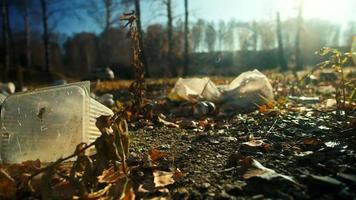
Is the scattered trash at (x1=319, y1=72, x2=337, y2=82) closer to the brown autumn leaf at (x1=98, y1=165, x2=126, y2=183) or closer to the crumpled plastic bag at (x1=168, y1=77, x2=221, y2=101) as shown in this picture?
the crumpled plastic bag at (x1=168, y1=77, x2=221, y2=101)

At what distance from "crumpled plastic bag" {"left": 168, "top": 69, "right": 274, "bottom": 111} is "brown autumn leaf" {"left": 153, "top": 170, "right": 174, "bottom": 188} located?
2.91m

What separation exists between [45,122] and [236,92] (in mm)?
3367

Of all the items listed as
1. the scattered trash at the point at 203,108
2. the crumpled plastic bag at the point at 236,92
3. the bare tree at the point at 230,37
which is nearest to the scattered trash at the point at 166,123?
the scattered trash at the point at 203,108

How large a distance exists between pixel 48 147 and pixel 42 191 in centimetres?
81

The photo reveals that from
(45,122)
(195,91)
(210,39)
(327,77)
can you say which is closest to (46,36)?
(327,77)

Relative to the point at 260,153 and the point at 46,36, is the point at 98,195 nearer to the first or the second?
the point at 260,153

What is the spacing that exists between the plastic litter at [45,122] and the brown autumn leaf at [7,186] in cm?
54

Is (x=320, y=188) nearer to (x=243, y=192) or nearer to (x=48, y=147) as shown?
(x=243, y=192)

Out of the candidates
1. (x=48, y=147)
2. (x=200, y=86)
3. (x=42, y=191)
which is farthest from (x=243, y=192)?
(x=200, y=86)

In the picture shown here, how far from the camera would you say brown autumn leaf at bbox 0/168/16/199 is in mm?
1981

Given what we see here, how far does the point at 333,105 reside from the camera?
5.19m

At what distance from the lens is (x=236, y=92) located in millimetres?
5504

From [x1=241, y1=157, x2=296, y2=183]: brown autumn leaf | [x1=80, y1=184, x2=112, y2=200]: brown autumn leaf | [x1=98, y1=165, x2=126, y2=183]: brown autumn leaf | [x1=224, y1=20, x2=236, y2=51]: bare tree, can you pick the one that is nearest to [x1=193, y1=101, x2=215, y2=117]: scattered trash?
[x1=241, y1=157, x2=296, y2=183]: brown autumn leaf

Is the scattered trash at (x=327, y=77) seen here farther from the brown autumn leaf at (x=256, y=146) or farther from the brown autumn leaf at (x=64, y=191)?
the brown autumn leaf at (x=64, y=191)
